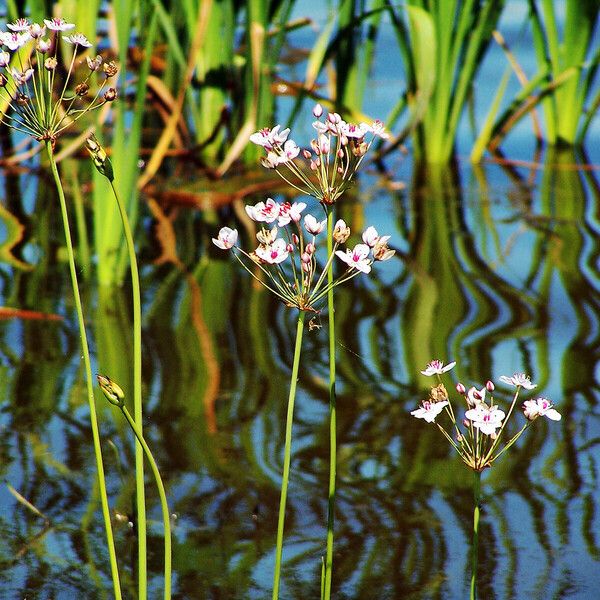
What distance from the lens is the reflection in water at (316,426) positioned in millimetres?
1279

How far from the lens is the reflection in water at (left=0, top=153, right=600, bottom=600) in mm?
1279

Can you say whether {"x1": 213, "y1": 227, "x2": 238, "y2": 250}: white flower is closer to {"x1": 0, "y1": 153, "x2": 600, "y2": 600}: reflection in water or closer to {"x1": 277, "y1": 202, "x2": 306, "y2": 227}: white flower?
{"x1": 277, "y1": 202, "x2": 306, "y2": 227}: white flower

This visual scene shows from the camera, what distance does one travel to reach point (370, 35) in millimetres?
3055

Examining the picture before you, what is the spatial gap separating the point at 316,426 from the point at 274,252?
859 millimetres

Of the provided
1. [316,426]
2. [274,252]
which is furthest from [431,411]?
[316,426]

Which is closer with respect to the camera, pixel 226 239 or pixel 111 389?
pixel 111 389

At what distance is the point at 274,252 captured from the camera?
85 cm

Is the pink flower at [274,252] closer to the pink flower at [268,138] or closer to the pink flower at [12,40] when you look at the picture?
the pink flower at [268,138]

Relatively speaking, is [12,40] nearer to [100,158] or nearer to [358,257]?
[100,158]

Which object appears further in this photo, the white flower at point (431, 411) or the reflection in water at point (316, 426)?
A: the reflection in water at point (316, 426)

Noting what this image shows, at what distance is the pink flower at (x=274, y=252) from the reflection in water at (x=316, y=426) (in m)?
0.52

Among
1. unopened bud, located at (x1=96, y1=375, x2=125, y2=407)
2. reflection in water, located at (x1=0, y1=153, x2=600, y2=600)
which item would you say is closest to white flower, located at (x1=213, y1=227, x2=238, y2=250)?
unopened bud, located at (x1=96, y1=375, x2=125, y2=407)

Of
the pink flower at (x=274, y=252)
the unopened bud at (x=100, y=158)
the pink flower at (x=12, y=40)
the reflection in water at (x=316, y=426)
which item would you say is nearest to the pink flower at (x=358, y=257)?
the pink flower at (x=274, y=252)

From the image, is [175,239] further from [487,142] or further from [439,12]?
[487,142]
